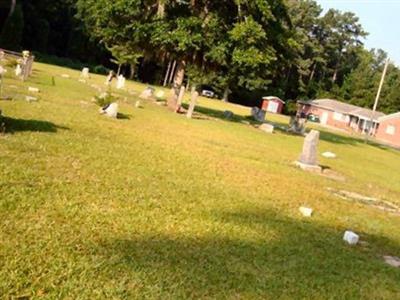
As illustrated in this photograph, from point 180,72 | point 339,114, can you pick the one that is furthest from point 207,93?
point 180,72

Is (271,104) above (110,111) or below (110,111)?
above

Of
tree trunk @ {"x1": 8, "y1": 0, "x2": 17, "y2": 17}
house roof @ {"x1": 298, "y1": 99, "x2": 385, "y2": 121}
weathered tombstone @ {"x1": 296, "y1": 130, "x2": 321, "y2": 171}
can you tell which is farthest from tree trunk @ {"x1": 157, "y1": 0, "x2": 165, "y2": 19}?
house roof @ {"x1": 298, "y1": 99, "x2": 385, "y2": 121}

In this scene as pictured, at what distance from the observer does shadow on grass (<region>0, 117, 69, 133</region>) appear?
425 inches

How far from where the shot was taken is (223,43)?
26016 millimetres

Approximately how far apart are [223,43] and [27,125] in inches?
634

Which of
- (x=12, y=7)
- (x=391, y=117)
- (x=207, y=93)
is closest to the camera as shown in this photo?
(x=12, y=7)

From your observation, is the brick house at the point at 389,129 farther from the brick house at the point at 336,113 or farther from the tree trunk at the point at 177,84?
the tree trunk at the point at 177,84

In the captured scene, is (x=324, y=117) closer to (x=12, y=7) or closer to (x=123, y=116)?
(x=12, y=7)

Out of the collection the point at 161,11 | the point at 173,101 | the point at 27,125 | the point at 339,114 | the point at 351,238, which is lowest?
the point at 351,238

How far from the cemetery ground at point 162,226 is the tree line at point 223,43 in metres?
13.5

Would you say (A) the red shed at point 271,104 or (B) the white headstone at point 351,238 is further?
(A) the red shed at point 271,104

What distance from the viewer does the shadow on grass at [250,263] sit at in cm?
533

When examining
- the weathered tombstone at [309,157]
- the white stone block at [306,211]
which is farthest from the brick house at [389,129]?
the white stone block at [306,211]

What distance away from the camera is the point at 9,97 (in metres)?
15.4
